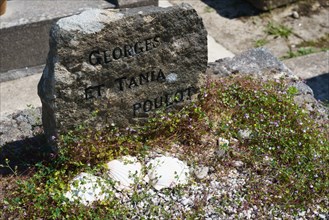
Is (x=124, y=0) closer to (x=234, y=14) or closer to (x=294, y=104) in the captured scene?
(x=234, y=14)

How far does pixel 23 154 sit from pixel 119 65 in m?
0.98

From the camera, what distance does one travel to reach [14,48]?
5.71 m

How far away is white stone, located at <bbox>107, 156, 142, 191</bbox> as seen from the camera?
3613 millimetres

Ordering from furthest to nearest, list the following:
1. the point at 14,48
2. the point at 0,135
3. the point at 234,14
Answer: the point at 234,14, the point at 14,48, the point at 0,135

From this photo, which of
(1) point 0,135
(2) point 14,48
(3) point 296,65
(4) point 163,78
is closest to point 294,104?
(4) point 163,78

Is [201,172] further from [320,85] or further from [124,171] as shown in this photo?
[320,85]

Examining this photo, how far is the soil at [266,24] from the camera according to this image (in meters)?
6.61

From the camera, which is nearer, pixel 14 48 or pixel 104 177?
pixel 104 177

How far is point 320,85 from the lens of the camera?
5.66 metres

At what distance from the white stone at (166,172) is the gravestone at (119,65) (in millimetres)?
404

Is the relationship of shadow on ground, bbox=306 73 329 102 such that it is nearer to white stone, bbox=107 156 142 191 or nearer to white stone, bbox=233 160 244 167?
white stone, bbox=233 160 244 167

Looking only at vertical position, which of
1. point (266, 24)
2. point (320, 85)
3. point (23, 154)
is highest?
point (23, 154)

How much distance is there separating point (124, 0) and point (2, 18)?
4.19ft

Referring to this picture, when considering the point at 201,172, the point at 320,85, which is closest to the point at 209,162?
the point at 201,172
